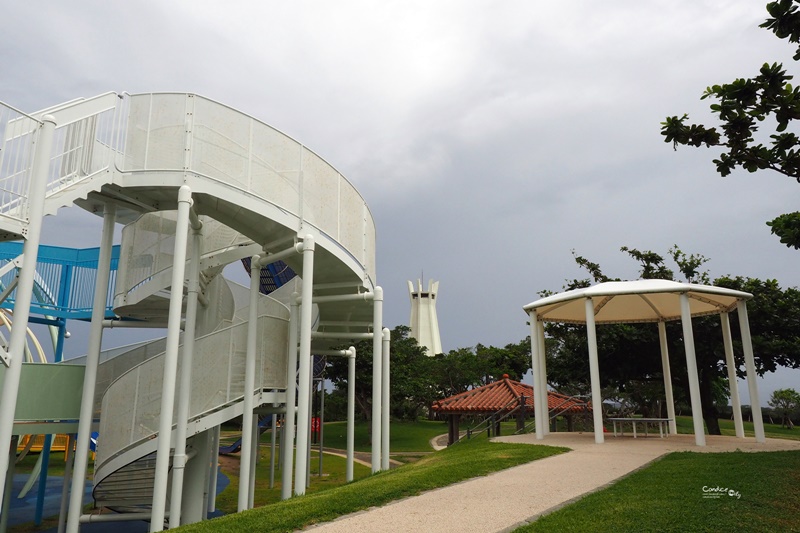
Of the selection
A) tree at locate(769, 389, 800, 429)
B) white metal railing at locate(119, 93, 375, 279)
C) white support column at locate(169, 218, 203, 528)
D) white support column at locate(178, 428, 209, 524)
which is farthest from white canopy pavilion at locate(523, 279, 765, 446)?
tree at locate(769, 389, 800, 429)

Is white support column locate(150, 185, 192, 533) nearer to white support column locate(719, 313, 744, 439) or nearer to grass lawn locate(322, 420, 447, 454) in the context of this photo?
white support column locate(719, 313, 744, 439)

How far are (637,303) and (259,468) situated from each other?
19975mm

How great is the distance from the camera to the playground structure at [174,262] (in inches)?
359

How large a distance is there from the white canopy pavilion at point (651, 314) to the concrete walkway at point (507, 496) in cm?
187

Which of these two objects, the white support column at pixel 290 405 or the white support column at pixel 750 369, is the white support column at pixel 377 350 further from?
the white support column at pixel 750 369

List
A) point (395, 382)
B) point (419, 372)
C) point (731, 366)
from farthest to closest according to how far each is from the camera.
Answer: point (419, 372)
point (395, 382)
point (731, 366)

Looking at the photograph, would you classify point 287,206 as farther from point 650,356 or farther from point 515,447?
point 650,356

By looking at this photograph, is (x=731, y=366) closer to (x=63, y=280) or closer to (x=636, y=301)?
(x=636, y=301)

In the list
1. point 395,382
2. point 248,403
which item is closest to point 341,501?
point 248,403

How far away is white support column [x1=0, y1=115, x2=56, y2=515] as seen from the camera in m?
7.70

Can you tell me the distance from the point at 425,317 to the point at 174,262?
7764 cm

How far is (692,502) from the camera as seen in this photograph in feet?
22.7

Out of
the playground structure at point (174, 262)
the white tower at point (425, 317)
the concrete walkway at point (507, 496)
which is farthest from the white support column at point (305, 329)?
the white tower at point (425, 317)

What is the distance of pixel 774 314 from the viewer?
66.9 ft
